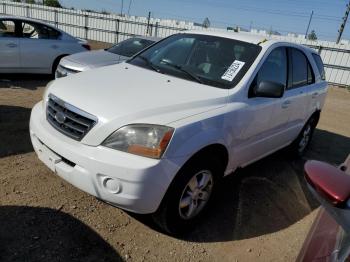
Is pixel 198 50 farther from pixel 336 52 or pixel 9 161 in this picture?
pixel 336 52

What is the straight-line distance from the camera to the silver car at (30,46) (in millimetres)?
8281

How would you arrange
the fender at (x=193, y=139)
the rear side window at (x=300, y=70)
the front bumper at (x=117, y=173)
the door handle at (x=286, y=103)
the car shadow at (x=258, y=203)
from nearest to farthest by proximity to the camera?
the front bumper at (x=117, y=173) → the fender at (x=193, y=139) → the car shadow at (x=258, y=203) → the door handle at (x=286, y=103) → the rear side window at (x=300, y=70)

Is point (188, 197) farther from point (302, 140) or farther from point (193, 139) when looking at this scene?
point (302, 140)

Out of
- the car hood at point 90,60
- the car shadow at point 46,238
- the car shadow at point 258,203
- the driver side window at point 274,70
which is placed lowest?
the car shadow at point 258,203

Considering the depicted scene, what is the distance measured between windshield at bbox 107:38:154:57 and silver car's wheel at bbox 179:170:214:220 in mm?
5625

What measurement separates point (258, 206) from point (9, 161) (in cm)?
292

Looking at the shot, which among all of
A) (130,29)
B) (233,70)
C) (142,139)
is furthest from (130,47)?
(130,29)

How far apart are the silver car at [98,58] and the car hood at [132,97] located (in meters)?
3.38

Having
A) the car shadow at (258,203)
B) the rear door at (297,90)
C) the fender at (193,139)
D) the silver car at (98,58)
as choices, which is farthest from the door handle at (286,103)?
the silver car at (98,58)

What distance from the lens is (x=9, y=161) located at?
13.8 ft

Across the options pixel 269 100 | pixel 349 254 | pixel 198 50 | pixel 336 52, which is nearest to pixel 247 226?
pixel 269 100

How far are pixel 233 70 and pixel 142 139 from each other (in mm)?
1460

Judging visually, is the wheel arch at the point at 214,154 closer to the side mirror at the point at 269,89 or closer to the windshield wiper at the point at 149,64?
the side mirror at the point at 269,89

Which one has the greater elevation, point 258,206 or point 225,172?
point 225,172
